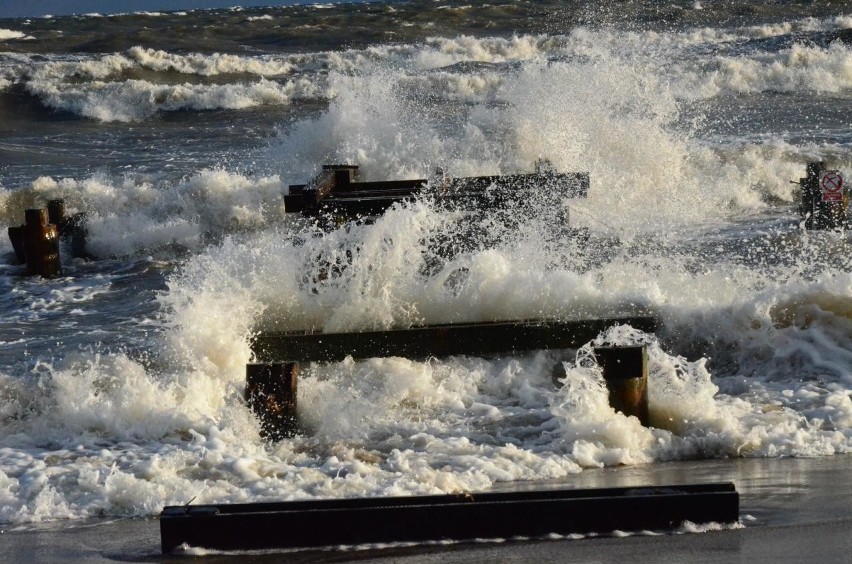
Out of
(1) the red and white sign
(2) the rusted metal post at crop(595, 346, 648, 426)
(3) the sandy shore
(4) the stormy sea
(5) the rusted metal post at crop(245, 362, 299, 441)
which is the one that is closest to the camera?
(3) the sandy shore

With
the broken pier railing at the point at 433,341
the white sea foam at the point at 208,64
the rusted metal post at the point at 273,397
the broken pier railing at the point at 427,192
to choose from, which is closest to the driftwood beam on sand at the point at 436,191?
the broken pier railing at the point at 427,192

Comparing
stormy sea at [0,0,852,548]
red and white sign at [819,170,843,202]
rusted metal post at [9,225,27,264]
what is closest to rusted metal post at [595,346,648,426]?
stormy sea at [0,0,852,548]

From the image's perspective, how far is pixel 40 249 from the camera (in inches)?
539

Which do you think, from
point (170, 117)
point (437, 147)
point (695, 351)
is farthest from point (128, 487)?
point (170, 117)

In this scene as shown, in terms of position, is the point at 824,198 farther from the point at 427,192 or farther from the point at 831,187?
the point at 427,192

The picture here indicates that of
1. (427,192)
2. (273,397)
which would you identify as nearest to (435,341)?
(273,397)

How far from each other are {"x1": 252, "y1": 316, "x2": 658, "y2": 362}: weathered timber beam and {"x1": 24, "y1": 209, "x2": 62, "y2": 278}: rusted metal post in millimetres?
7281

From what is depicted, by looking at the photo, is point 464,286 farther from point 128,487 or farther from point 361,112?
point 361,112

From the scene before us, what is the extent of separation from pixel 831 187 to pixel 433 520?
9.56 meters

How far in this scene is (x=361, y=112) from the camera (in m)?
18.7

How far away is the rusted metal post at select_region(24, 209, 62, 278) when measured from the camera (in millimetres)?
13664

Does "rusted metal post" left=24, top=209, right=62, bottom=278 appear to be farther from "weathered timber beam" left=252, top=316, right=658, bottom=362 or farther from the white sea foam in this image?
the white sea foam

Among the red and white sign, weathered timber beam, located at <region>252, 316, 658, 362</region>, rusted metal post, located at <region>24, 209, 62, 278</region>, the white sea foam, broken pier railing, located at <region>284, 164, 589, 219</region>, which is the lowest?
rusted metal post, located at <region>24, 209, 62, 278</region>

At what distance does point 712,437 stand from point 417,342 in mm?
1780
